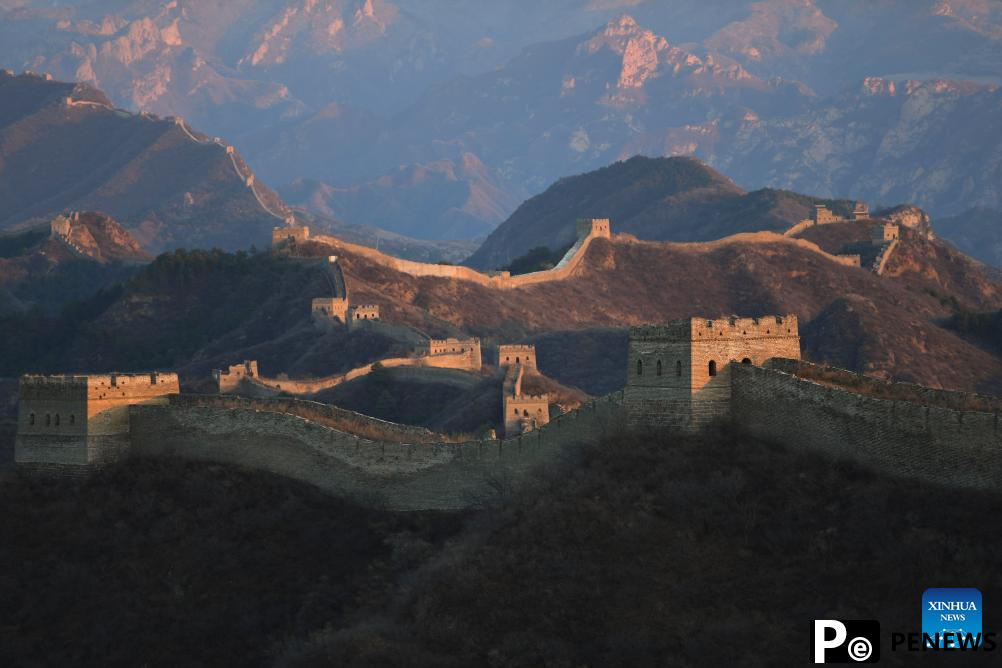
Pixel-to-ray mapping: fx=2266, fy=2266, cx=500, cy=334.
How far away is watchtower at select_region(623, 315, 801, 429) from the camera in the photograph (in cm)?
5231

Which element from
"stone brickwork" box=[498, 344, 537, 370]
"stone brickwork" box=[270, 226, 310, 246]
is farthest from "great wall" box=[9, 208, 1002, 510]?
"stone brickwork" box=[270, 226, 310, 246]

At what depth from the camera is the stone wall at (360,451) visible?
54.8 m

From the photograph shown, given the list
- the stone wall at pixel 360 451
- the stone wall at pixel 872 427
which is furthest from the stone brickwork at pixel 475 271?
the stone wall at pixel 872 427

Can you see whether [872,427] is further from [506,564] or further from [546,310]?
[546,310]

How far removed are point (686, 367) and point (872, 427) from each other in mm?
5779

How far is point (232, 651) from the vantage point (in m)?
51.6

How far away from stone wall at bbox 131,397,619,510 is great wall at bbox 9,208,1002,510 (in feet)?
0.13

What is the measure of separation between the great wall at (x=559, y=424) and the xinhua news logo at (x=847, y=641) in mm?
5035

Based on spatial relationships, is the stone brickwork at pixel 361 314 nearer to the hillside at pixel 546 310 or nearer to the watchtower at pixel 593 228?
the hillside at pixel 546 310

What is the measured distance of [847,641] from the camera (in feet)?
135

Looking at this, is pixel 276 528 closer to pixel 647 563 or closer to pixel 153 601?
pixel 153 601

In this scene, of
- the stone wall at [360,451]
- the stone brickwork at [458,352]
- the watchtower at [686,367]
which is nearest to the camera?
the watchtower at [686,367]

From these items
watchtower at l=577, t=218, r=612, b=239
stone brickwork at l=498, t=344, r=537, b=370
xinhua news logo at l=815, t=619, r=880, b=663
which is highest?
watchtower at l=577, t=218, r=612, b=239

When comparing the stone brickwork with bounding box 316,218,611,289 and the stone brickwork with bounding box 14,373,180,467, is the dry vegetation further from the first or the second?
the stone brickwork with bounding box 316,218,611,289
